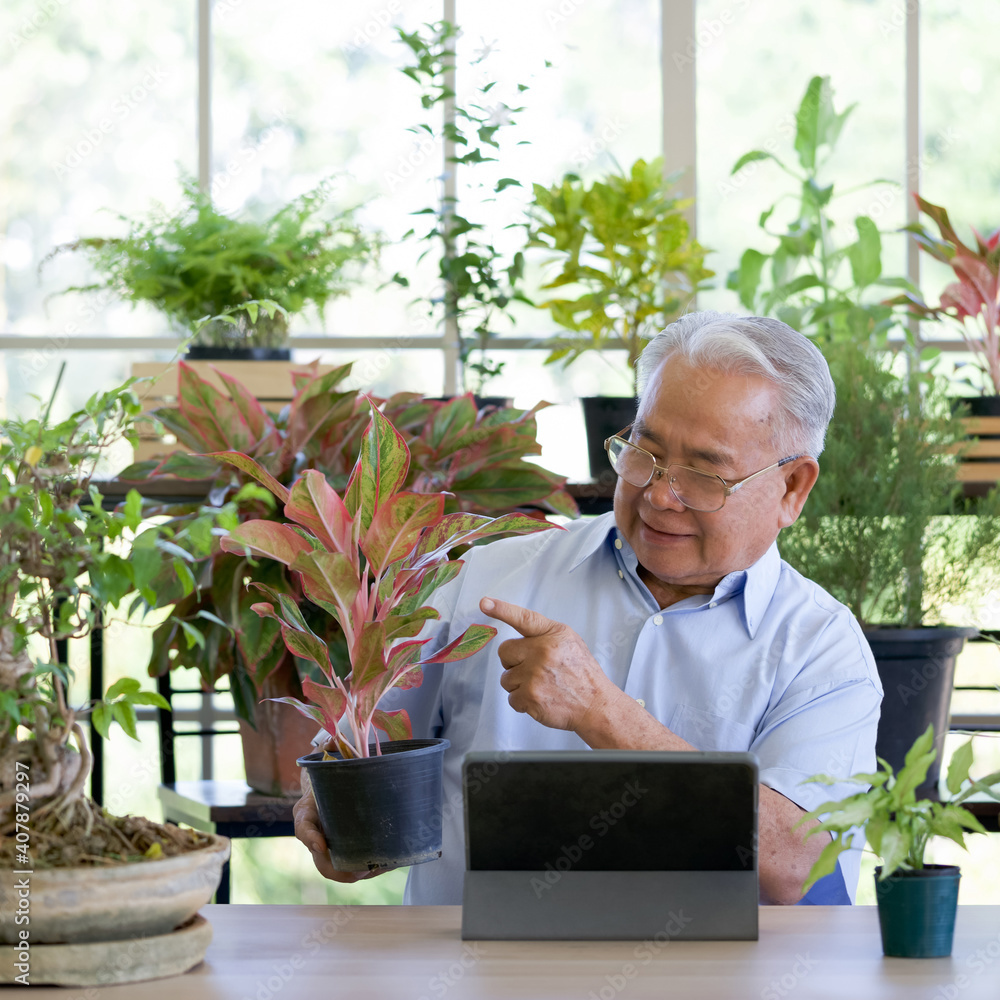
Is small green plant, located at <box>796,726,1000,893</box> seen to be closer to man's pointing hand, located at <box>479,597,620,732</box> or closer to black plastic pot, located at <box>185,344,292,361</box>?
man's pointing hand, located at <box>479,597,620,732</box>

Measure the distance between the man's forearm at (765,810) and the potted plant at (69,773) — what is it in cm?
55

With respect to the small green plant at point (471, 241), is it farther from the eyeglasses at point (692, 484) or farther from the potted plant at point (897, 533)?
the eyeglasses at point (692, 484)

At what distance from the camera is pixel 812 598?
1.72m

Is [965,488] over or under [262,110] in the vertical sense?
under

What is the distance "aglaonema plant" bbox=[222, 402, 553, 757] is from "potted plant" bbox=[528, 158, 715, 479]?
1.54 m

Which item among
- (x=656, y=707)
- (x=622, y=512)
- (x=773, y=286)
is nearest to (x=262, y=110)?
(x=773, y=286)

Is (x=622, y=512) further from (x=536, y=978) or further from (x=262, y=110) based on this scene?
(x=262, y=110)

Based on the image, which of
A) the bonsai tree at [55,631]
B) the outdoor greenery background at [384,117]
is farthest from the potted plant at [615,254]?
the bonsai tree at [55,631]

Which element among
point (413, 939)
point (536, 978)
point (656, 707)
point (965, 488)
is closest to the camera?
point (536, 978)

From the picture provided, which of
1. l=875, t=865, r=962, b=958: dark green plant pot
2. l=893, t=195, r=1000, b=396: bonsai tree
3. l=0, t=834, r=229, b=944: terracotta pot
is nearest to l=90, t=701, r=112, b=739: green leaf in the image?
l=0, t=834, r=229, b=944: terracotta pot

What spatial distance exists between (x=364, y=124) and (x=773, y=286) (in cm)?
122

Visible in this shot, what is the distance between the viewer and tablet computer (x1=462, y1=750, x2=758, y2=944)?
0.99 metres

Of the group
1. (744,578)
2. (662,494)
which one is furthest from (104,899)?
(744,578)

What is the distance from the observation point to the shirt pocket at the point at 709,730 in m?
1.58
